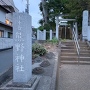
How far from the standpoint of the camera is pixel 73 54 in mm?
10836

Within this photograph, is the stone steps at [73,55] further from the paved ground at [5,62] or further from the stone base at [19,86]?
the stone base at [19,86]

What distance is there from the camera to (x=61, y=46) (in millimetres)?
11969

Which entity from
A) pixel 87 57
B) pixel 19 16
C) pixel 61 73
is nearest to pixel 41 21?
pixel 87 57

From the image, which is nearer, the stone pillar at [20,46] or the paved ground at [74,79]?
the stone pillar at [20,46]

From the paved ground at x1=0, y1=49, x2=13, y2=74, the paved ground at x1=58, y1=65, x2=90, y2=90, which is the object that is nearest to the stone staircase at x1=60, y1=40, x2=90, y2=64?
the paved ground at x1=58, y1=65, x2=90, y2=90

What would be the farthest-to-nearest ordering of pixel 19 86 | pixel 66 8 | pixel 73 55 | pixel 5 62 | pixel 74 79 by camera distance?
pixel 66 8 < pixel 73 55 < pixel 5 62 < pixel 74 79 < pixel 19 86

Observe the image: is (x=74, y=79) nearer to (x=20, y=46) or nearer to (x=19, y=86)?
(x=19, y=86)

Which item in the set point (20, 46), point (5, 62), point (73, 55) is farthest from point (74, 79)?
point (73, 55)

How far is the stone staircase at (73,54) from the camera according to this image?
10117 millimetres

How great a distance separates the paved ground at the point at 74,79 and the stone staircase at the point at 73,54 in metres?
1.33

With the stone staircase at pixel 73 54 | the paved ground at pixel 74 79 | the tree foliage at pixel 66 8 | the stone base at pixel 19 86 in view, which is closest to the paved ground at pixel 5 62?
the stone base at pixel 19 86

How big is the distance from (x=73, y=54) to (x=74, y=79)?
3.90 m

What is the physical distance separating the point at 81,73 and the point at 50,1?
60.7 ft

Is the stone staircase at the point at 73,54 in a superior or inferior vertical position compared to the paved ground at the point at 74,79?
superior
